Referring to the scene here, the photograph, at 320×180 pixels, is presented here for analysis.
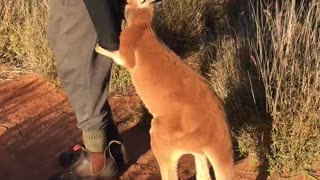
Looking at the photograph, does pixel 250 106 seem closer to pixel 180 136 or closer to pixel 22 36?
pixel 180 136

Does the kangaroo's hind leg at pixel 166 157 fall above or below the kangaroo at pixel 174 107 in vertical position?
below

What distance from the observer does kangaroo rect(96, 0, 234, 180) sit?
3.64 m

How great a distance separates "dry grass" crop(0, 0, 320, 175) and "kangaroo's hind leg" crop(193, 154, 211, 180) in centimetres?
80

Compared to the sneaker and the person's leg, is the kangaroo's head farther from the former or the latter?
the sneaker

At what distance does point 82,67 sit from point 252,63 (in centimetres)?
170

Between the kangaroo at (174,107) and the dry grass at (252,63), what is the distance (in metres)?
0.94

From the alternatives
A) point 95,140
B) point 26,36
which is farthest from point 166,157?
point 26,36

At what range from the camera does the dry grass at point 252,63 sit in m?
4.59

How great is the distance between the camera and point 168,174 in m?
3.77

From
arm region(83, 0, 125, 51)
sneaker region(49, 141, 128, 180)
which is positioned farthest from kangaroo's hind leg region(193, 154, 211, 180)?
arm region(83, 0, 125, 51)

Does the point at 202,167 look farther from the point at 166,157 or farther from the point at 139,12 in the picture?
the point at 139,12

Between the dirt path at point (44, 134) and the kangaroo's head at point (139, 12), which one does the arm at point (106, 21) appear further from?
the dirt path at point (44, 134)

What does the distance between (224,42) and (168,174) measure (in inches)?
87.6

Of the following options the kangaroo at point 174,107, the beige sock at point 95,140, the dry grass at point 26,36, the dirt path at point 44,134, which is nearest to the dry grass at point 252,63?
the dry grass at point 26,36
